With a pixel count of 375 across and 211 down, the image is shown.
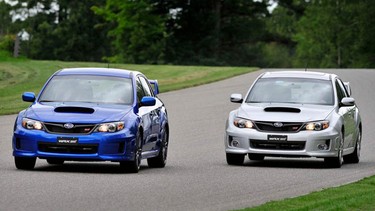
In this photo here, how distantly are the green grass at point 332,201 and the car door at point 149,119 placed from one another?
3.95 meters

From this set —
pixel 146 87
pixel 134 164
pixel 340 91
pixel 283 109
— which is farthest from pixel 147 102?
pixel 340 91

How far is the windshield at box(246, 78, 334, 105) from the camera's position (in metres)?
20.5

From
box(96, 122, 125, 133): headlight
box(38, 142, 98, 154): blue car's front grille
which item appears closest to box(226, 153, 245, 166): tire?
box(96, 122, 125, 133): headlight

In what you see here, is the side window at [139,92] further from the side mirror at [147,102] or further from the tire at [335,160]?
the tire at [335,160]

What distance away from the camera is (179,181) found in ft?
51.9

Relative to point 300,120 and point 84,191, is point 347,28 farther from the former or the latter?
point 84,191

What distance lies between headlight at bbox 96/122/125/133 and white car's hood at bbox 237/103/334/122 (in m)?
3.18

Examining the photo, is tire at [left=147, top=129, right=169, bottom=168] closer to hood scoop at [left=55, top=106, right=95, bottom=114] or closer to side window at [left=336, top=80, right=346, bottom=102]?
hood scoop at [left=55, top=106, right=95, bottom=114]

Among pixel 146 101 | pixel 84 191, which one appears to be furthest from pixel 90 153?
pixel 84 191

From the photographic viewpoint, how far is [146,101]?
1789 centimetres

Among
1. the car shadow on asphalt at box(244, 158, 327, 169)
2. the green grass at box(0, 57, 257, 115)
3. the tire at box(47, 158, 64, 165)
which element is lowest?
the green grass at box(0, 57, 257, 115)

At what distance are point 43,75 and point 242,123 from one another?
2846cm

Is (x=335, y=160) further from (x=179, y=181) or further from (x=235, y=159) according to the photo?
(x=179, y=181)

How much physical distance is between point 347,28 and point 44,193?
274 feet
